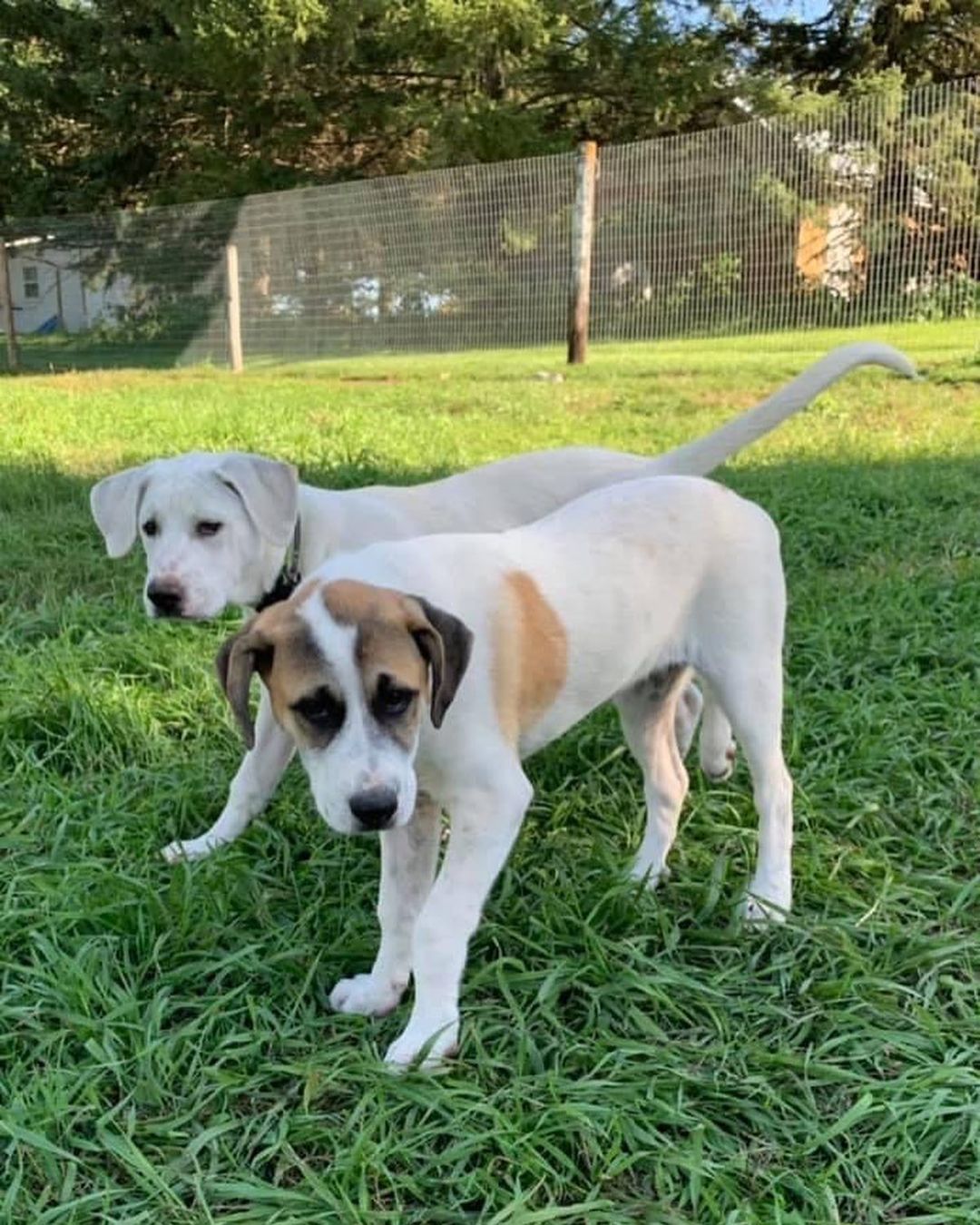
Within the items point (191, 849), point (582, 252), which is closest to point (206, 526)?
point (191, 849)

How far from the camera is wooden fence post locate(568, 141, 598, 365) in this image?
13.1 metres

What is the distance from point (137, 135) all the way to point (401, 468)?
2301 cm

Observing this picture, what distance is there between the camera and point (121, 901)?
9.16 ft

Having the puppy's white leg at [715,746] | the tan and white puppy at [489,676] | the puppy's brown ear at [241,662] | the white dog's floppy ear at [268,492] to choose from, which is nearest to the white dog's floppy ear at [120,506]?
the white dog's floppy ear at [268,492]

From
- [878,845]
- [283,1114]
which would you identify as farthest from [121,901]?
[878,845]

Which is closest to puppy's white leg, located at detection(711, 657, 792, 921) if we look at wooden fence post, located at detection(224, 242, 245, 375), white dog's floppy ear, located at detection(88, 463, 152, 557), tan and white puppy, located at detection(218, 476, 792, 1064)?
tan and white puppy, located at detection(218, 476, 792, 1064)

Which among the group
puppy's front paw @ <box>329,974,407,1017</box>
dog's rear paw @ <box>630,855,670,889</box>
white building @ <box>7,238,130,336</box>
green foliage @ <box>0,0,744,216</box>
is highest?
green foliage @ <box>0,0,744,216</box>

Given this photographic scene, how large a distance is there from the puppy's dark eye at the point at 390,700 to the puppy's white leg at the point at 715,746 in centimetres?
131

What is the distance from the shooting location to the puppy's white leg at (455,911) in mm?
2375

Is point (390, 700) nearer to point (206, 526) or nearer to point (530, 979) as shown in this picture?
point (530, 979)

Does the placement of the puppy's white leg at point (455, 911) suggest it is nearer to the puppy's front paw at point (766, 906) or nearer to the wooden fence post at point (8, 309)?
the puppy's front paw at point (766, 906)

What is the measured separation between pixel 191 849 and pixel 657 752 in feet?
4.11

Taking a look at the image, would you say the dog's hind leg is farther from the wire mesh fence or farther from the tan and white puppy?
the wire mesh fence

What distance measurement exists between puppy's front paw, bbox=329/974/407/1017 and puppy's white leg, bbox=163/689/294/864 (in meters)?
0.77
